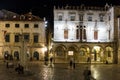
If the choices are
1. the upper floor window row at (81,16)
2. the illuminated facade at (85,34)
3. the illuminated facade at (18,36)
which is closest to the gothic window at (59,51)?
the illuminated facade at (85,34)

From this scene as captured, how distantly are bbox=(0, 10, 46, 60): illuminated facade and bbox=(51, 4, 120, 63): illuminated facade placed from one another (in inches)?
178

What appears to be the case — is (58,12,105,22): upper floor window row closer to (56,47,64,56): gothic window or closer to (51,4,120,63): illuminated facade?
(51,4,120,63): illuminated facade

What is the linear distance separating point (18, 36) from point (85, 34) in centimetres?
1411

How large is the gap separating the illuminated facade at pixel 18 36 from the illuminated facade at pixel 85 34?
453 centimetres

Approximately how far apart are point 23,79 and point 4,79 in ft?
5.00

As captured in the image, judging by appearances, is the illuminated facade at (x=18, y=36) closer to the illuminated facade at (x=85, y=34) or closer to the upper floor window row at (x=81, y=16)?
the illuminated facade at (x=85, y=34)

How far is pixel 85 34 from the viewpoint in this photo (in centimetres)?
6912

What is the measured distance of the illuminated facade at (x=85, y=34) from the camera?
66.1 m

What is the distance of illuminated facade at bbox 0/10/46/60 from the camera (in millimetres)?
70875

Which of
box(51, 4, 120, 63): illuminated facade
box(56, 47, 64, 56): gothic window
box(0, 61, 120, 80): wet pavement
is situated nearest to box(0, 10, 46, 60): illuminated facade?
box(51, 4, 120, 63): illuminated facade

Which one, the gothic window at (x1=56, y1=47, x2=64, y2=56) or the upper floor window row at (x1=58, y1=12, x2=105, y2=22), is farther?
the upper floor window row at (x1=58, y1=12, x2=105, y2=22)

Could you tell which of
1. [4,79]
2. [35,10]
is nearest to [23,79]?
[4,79]

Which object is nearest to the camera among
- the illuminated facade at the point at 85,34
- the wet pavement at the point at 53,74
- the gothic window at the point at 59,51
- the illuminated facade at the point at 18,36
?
the wet pavement at the point at 53,74

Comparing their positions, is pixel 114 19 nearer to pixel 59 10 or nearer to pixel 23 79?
pixel 59 10
